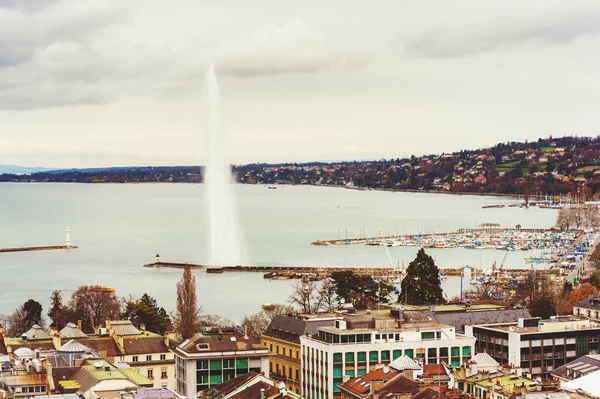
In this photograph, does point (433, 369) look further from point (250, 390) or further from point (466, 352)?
point (250, 390)

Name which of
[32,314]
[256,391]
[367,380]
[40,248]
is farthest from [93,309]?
[40,248]

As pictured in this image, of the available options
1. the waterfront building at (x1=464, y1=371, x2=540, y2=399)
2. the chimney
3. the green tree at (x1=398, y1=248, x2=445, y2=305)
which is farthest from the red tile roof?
the green tree at (x1=398, y1=248, x2=445, y2=305)

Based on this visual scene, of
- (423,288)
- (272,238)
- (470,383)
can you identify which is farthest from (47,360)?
(272,238)

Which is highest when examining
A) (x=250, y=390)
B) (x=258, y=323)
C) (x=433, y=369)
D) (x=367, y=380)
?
(x=250, y=390)

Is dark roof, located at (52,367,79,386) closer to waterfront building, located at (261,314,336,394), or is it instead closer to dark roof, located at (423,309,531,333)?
waterfront building, located at (261,314,336,394)

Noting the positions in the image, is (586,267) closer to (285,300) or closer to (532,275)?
(532,275)
